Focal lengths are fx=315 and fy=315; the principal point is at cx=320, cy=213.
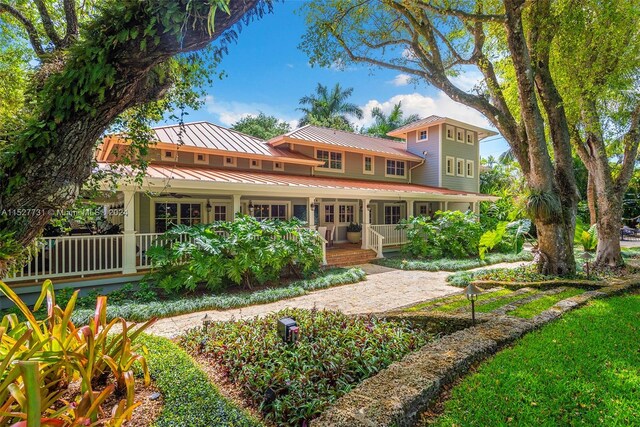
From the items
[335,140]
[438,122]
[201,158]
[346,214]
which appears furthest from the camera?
[438,122]

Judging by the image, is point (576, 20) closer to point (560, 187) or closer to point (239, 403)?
point (560, 187)

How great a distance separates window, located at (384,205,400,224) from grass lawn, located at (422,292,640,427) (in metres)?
13.4

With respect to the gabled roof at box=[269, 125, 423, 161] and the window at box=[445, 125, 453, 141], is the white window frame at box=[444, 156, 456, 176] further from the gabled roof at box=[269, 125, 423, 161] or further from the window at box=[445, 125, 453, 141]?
the gabled roof at box=[269, 125, 423, 161]

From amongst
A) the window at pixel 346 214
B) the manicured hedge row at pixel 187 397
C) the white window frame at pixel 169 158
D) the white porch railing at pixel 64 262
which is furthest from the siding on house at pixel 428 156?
the manicured hedge row at pixel 187 397

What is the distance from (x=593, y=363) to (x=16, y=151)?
5.69 metres

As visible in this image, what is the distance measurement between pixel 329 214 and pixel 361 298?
8439 mm

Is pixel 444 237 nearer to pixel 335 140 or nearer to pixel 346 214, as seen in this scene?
pixel 346 214

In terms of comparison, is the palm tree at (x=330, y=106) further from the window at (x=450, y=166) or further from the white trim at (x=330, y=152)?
the white trim at (x=330, y=152)

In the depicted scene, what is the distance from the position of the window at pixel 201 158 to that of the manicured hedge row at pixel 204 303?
6367 mm

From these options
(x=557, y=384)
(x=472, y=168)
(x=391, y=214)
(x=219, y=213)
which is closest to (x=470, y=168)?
(x=472, y=168)

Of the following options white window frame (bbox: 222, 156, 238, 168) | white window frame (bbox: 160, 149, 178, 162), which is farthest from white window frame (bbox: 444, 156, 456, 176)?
white window frame (bbox: 160, 149, 178, 162)

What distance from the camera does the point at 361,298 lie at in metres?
7.57

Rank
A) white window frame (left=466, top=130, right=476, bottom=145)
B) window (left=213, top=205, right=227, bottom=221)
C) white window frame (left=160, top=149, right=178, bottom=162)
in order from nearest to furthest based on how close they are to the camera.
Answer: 1. white window frame (left=160, top=149, right=178, bottom=162)
2. window (left=213, top=205, right=227, bottom=221)
3. white window frame (left=466, top=130, right=476, bottom=145)

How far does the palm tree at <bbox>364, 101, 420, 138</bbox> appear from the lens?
31000 mm
